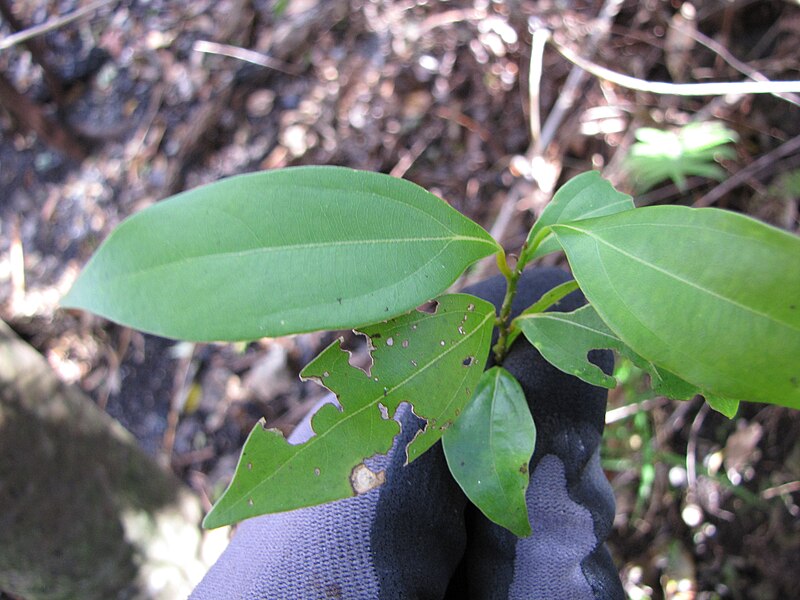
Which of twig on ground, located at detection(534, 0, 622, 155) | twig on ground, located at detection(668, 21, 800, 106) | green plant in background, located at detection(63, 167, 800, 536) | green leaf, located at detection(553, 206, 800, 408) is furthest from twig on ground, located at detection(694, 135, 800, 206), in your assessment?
green leaf, located at detection(553, 206, 800, 408)

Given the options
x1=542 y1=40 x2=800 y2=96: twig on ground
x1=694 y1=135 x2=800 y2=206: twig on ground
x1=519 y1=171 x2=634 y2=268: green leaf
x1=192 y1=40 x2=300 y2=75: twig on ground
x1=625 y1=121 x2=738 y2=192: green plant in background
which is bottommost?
x1=694 y1=135 x2=800 y2=206: twig on ground

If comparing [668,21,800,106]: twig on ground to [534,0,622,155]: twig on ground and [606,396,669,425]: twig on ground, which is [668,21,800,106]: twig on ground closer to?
[534,0,622,155]: twig on ground

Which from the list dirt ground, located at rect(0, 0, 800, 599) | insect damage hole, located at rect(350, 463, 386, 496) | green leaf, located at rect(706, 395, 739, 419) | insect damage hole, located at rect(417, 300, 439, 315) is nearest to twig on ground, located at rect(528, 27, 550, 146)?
dirt ground, located at rect(0, 0, 800, 599)

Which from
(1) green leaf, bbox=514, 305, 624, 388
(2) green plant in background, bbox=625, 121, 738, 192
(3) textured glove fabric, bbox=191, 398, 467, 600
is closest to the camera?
(1) green leaf, bbox=514, 305, 624, 388

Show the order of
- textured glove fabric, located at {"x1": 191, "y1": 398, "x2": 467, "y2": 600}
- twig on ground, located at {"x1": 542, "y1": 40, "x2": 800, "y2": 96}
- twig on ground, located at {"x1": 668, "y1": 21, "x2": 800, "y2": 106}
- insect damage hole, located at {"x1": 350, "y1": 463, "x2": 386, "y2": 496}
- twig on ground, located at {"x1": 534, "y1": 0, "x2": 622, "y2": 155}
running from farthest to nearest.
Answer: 1. twig on ground, located at {"x1": 534, "y1": 0, "x2": 622, "y2": 155}
2. twig on ground, located at {"x1": 668, "y1": 21, "x2": 800, "y2": 106}
3. twig on ground, located at {"x1": 542, "y1": 40, "x2": 800, "y2": 96}
4. textured glove fabric, located at {"x1": 191, "y1": 398, "x2": 467, "y2": 600}
5. insect damage hole, located at {"x1": 350, "y1": 463, "x2": 386, "y2": 496}

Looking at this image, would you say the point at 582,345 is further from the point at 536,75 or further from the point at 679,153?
the point at 536,75

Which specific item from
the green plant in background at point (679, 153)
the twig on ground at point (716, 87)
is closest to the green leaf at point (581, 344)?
the twig on ground at point (716, 87)

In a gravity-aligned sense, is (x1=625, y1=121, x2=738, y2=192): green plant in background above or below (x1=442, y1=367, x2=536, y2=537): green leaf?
below

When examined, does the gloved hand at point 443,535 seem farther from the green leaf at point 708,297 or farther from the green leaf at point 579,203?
the green leaf at point 708,297

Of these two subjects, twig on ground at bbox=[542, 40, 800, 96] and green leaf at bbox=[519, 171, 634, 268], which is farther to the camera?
twig on ground at bbox=[542, 40, 800, 96]
